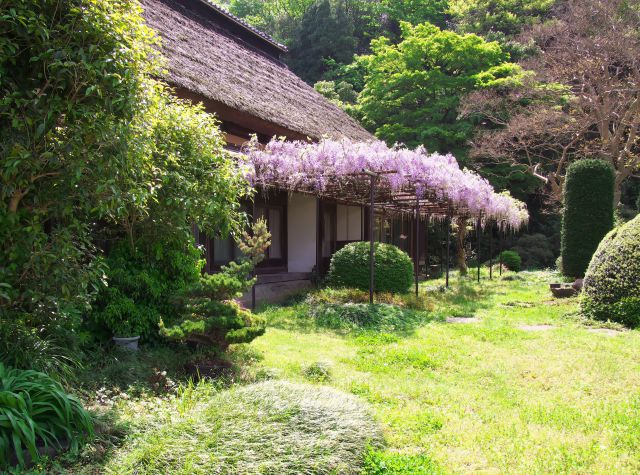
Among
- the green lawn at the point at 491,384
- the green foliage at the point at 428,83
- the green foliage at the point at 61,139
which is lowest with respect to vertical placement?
the green lawn at the point at 491,384

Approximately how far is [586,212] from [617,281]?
5694mm

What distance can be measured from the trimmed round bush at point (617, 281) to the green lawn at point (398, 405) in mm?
720

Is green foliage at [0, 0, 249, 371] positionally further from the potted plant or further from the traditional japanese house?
the traditional japanese house

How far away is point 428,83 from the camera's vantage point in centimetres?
2378

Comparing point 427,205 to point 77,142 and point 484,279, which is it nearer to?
point 484,279

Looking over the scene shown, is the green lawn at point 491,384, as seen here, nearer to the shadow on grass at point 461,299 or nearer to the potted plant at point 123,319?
the shadow on grass at point 461,299

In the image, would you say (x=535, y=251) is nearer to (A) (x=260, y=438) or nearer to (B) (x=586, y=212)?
(B) (x=586, y=212)

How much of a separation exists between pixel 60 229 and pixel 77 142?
0.70 meters

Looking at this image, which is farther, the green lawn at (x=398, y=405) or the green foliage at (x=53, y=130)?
the green foliage at (x=53, y=130)

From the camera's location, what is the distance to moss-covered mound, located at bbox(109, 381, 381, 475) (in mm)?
2832

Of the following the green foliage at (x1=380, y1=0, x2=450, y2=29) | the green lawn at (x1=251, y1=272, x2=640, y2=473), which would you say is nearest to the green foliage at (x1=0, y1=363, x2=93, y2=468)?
the green lawn at (x1=251, y1=272, x2=640, y2=473)

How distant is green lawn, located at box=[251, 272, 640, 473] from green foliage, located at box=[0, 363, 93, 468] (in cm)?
201

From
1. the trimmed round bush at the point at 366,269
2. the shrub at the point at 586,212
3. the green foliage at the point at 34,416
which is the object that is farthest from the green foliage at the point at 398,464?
the shrub at the point at 586,212

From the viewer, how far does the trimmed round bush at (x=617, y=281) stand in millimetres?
7809
